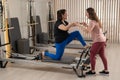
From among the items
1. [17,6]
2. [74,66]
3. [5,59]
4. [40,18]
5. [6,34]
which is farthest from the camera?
[40,18]

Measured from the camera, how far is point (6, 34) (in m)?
5.71

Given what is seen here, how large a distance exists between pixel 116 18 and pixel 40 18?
322cm

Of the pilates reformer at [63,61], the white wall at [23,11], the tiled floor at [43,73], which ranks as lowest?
the tiled floor at [43,73]

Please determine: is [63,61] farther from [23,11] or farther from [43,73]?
[23,11]

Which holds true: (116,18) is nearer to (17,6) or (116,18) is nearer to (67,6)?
(67,6)

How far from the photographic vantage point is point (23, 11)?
706 centimetres

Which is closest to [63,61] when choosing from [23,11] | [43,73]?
[43,73]

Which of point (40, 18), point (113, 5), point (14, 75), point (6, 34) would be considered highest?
point (113, 5)

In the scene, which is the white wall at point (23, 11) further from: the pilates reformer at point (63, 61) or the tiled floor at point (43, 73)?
the tiled floor at point (43, 73)

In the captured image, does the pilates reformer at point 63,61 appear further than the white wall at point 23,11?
No

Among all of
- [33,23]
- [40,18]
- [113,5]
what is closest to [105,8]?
[113,5]

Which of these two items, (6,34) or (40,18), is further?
(40,18)

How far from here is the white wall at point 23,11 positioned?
639 cm

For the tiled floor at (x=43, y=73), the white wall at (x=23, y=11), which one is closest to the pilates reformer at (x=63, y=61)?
the tiled floor at (x=43, y=73)
